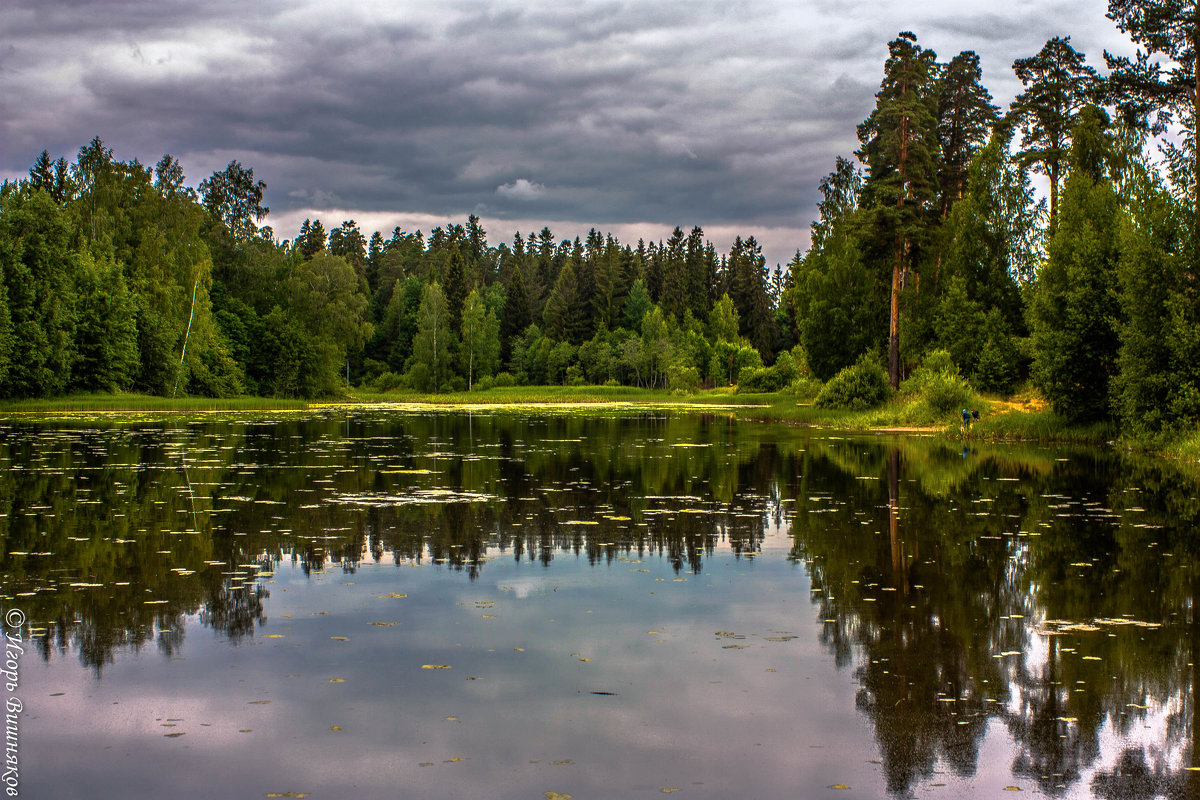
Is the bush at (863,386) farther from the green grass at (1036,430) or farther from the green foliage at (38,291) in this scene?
the green foliage at (38,291)

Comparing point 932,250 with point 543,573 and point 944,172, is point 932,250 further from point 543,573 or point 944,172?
point 543,573

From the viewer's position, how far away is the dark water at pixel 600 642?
5.18 meters

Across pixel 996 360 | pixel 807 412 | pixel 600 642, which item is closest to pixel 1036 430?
pixel 996 360

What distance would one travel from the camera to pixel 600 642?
24.7 feet

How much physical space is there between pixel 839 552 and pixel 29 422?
41.6 metres

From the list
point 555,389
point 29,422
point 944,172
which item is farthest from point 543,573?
point 555,389

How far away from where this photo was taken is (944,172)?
2029 inches

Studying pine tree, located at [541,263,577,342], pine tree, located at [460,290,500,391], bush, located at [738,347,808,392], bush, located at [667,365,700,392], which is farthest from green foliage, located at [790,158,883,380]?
pine tree, located at [541,263,577,342]

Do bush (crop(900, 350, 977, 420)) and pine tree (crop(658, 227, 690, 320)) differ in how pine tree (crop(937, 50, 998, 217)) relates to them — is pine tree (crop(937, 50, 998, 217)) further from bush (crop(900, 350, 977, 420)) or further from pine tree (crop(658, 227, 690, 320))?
pine tree (crop(658, 227, 690, 320))

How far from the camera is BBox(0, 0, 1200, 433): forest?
2797 cm

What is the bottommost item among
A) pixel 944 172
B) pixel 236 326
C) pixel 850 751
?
pixel 850 751

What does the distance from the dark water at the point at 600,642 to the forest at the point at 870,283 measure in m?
13.0

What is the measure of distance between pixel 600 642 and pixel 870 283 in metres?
47.4

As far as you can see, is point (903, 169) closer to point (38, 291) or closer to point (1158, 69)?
point (1158, 69)
